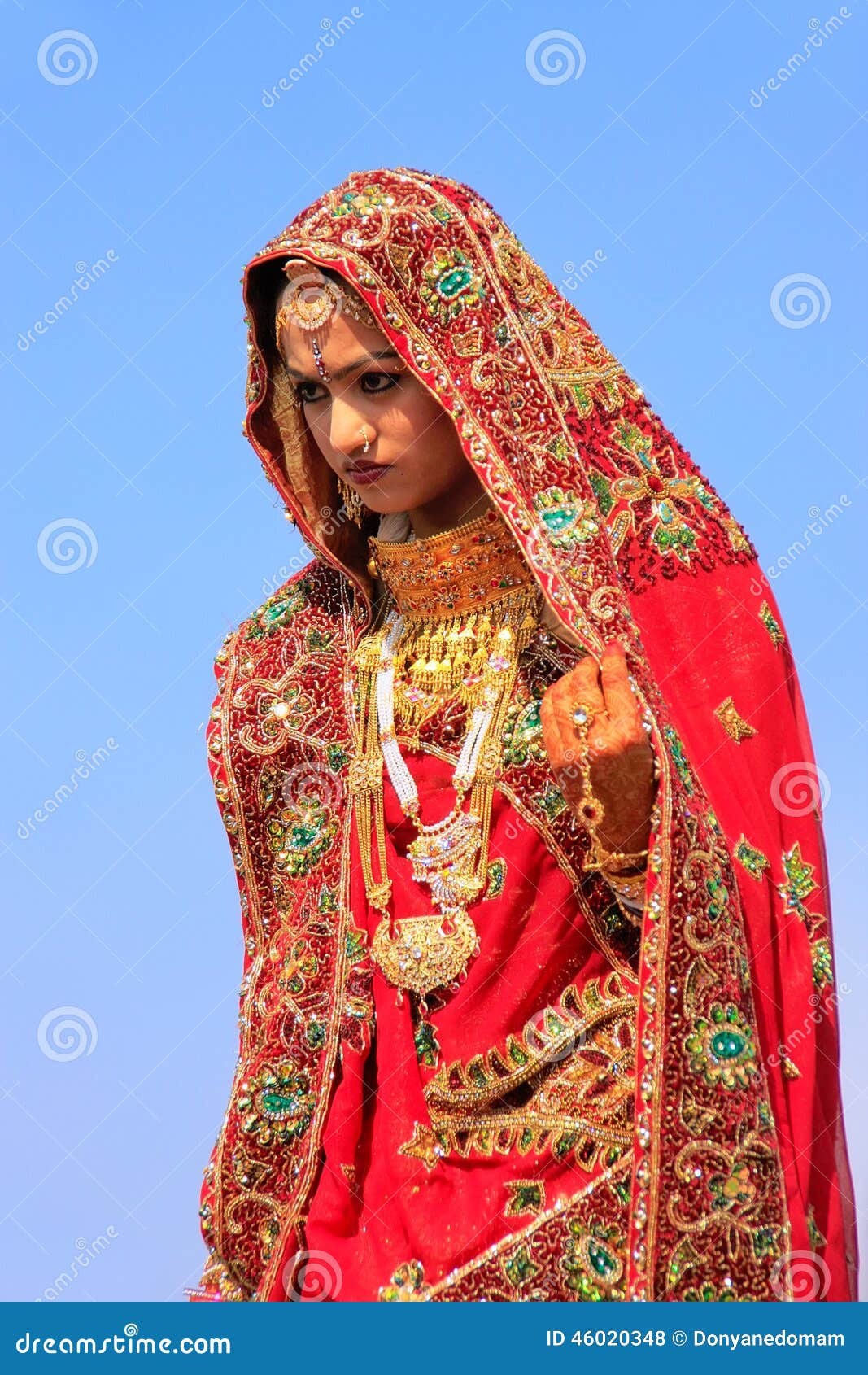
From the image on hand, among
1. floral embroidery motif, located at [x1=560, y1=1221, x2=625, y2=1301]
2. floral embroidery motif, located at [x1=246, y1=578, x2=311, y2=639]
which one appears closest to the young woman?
floral embroidery motif, located at [x1=560, y1=1221, x2=625, y2=1301]

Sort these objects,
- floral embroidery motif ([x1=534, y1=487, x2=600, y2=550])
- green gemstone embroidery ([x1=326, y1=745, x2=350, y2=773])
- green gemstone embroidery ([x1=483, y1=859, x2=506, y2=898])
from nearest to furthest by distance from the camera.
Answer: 1. floral embroidery motif ([x1=534, y1=487, x2=600, y2=550])
2. green gemstone embroidery ([x1=483, y1=859, x2=506, y2=898])
3. green gemstone embroidery ([x1=326, y1=745, x2=350, y2=773])

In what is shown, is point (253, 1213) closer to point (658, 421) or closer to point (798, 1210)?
point (798, 1210)

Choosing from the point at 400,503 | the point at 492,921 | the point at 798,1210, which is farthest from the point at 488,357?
the point at 798,1210

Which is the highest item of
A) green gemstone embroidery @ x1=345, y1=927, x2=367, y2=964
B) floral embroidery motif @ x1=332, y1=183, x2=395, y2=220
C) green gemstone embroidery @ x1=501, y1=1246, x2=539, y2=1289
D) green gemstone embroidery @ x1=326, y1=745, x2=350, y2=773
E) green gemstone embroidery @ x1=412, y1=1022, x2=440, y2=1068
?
floral embroidery motif @ x1=332, y1=183, x2=395, y2=220

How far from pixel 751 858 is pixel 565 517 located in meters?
0.91

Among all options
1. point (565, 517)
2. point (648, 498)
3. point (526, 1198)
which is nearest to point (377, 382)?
point (565, 517)

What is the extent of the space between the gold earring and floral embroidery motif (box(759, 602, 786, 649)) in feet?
3.55

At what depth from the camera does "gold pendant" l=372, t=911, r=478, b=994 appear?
5.47 metres

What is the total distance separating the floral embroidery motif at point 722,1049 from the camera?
5.03 m

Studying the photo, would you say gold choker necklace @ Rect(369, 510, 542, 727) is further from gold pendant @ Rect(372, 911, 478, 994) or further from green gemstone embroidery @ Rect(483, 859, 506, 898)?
gold pendant @ Rect(372, 911, 478, 994)

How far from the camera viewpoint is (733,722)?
5520mm

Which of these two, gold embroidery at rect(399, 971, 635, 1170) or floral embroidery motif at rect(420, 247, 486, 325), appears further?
floral embroidery motif at rect(420, 247, 486, 325)

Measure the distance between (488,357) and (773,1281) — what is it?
87.2 inches

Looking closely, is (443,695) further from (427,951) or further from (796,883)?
Answer: (796,883)
